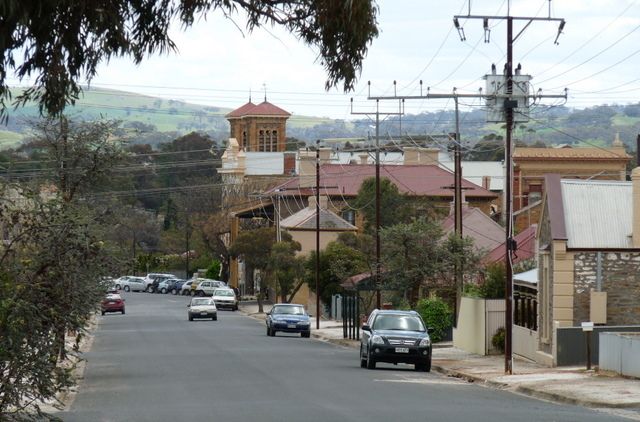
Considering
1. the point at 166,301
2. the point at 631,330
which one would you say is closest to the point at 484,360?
the point at 631,330

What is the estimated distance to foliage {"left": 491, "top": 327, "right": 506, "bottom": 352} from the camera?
44278mm

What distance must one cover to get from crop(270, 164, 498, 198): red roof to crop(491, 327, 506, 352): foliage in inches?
2396

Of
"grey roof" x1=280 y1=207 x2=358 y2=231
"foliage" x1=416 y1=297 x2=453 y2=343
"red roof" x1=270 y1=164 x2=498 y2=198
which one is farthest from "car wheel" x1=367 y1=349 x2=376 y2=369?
"red roof" x1=270 y1=164 x2=498 y2=198


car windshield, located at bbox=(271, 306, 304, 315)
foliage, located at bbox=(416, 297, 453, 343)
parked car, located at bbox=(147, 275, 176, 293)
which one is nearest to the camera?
foliage, located at bbox=(416, 297, 453, 343)

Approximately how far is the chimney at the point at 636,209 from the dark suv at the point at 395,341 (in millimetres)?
6357

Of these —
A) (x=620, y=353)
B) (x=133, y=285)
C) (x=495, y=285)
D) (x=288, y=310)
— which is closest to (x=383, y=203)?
(x=288, y=310)

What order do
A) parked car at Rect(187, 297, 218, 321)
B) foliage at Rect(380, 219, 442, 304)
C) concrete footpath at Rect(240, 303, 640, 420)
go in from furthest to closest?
parked car at Rect(187, 297, 218, 321) → foliage at Rect(380, 219, 442, 304) → concrete footpath at Rect(240, 303, 640, 420)

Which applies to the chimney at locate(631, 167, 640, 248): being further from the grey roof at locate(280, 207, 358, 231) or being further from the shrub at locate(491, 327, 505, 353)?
the grey roof at locate(280, 207, 358, 231)

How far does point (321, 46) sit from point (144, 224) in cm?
12788

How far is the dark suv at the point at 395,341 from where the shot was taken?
36.0m

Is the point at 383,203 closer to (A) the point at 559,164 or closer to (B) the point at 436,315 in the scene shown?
(A) the point at 559,164

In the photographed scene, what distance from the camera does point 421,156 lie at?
125125 mm

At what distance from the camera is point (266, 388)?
1109 inches

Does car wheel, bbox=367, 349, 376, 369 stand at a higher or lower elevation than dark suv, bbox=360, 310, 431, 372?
lower
